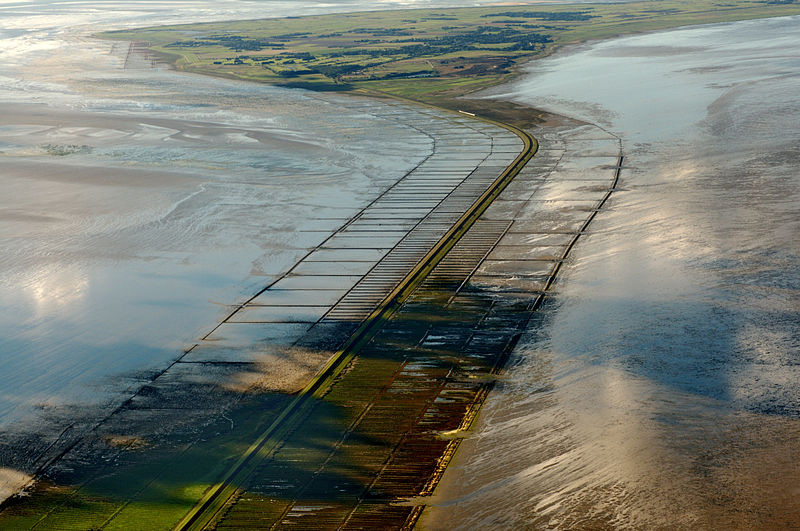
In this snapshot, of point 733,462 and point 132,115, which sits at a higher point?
point 132,115

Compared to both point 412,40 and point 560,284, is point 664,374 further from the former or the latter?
point 412,40

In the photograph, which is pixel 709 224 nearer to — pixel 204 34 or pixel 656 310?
pixel 656 310

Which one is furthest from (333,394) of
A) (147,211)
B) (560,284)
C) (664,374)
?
(147,211)

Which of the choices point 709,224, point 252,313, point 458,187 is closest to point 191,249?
point 252,313

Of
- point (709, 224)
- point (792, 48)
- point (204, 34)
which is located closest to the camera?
point (709, 224)

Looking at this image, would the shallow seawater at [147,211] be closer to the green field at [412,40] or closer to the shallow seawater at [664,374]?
the shallow seawater at [664,374]

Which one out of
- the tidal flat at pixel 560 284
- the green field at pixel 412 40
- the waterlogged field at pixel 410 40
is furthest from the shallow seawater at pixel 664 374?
the waterlogged field at pixel 410 40
